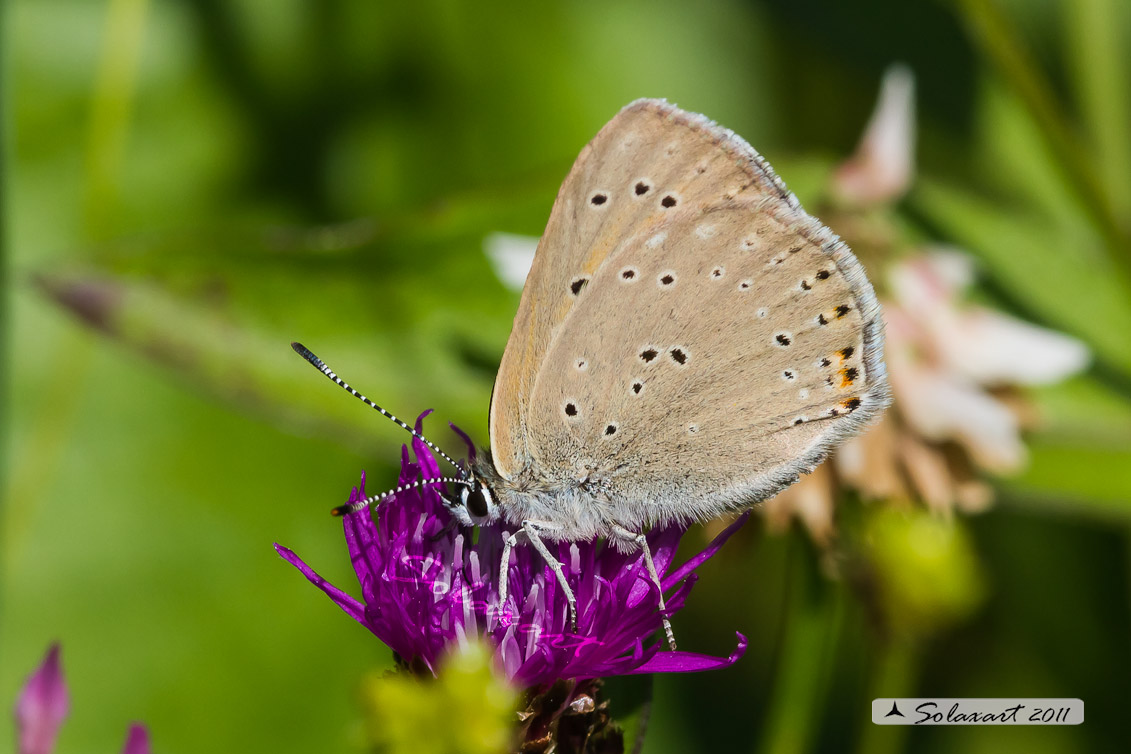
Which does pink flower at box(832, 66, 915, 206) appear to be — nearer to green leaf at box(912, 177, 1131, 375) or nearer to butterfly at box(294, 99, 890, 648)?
green leaf at box(912, 177, 1131, 375)

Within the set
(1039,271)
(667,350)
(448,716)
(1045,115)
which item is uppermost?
(1045,115)

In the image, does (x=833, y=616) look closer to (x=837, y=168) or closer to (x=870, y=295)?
(x=870, y=295)

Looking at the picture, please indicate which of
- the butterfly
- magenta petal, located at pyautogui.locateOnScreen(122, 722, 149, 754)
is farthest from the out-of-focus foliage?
the butterfly

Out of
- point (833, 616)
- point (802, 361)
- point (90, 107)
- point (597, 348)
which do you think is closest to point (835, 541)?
point (833, 616)

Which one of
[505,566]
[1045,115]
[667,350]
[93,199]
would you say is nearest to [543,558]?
[505,566]

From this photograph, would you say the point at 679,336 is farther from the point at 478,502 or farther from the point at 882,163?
the point at 882,163
